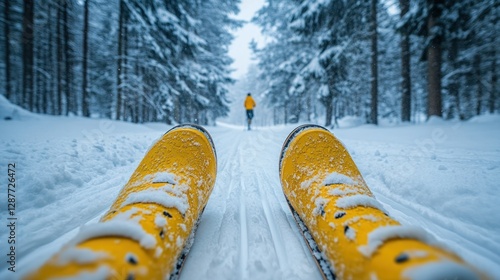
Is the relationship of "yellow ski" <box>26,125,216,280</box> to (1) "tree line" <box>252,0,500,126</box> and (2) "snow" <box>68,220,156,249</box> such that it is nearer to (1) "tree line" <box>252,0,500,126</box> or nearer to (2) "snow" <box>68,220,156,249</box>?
(2) "snow" <box>68,220,156,249</box>

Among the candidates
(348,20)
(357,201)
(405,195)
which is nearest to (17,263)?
(357,201)

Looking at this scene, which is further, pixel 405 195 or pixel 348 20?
pixel 348 20

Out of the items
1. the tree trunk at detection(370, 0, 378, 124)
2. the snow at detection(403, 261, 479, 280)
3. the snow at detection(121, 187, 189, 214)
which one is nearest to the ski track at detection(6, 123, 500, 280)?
the snow at detection(121, 187, 189, 214)

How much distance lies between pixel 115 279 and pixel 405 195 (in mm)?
2146

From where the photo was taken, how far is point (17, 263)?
3.10ft

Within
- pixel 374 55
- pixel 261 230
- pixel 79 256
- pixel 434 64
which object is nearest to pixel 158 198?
pixel 79 256

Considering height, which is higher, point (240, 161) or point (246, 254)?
point (240, 161)

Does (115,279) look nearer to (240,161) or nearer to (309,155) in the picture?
(309,155)

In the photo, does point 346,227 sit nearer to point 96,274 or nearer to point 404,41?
point 96,274

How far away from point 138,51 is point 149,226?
1288 centimetres

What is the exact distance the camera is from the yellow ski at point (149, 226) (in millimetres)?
546

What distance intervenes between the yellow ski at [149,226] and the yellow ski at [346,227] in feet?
1.99

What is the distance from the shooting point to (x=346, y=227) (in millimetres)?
802

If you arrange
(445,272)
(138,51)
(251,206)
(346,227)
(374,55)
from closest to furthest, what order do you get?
(445,272) → (346,227) → (251,206) → (374,55) → (138,51)
